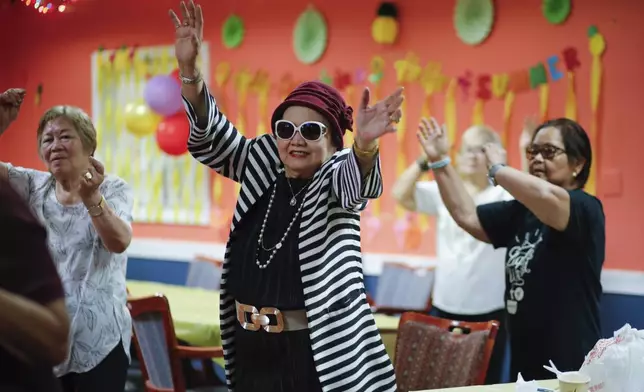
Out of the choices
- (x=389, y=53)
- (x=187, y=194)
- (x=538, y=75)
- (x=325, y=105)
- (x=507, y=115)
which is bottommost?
(x=187, y=194)

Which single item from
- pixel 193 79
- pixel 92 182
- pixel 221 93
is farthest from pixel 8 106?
pixel 221 93

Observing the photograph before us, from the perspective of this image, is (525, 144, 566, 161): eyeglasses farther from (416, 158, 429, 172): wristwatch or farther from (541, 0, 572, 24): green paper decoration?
(541, 0, 572, 24): green paper decoration

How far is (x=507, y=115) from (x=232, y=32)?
2271 millimetres

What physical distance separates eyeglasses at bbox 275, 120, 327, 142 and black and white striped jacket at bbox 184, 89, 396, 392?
7 cm

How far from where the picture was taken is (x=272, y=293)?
80.4 inches

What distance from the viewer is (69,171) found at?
262cm

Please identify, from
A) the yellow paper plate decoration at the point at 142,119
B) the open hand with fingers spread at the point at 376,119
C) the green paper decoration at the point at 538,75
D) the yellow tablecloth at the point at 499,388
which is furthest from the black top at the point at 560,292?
the yellow paper plate decoration at the point at 142,119

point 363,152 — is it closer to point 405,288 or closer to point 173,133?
point 405,288

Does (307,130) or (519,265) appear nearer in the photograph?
(307,130)

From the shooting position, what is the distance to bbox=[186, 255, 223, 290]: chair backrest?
533 cm

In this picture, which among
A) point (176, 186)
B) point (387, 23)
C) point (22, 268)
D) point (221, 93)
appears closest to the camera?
point (22, 268)

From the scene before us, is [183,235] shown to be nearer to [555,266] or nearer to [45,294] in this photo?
[555,266]

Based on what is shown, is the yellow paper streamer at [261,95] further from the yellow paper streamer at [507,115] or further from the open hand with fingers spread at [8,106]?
the open hand with fingers spread at [8,106]

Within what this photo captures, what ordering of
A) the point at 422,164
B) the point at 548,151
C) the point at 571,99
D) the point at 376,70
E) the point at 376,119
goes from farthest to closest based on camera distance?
the point at 376,70
the point at 571,99
the point at 422,164
the point at 548,151
the point at 376,119
